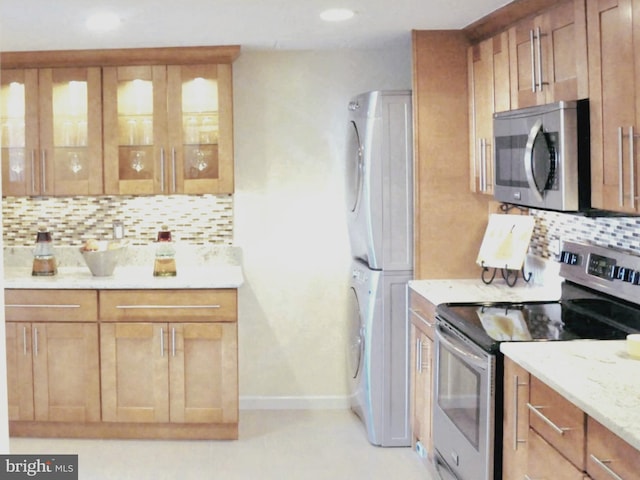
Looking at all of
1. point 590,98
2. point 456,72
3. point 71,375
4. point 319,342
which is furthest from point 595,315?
point 71,375

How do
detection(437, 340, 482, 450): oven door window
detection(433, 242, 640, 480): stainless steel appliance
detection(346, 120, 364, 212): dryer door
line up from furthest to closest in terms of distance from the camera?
detection(346, 120, 364, 212): dryer door
detection(437, 340, 482, 450): oven door window
detection(433, 242, 640, 480): stainless steel appliance

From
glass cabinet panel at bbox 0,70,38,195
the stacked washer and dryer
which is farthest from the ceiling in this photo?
the stacked washer and dryer

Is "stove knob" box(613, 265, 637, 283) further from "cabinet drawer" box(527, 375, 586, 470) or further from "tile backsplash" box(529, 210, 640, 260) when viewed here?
"cabinet drawer" box(527, 375, 586, 470)

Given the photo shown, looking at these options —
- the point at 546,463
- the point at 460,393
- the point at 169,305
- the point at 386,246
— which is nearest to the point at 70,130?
the point at 169,305

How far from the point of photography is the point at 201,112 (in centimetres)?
479

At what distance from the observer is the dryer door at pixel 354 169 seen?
4.45 meters

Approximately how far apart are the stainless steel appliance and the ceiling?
1192 mm

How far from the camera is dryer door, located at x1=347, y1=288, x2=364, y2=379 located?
460 centimetres

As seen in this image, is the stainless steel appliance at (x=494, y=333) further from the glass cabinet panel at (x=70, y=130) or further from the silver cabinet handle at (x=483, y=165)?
the glass cabinet panel at (x=70, y=130)

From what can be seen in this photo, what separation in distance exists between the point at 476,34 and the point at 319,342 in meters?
2.06

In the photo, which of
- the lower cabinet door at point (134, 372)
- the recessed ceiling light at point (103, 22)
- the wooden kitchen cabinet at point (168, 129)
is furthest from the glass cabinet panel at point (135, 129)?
the lower cabinet door at point (134, 372)

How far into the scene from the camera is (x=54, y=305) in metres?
4.55

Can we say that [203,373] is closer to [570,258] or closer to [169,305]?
[169,305]

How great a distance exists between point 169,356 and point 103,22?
5.73ft
